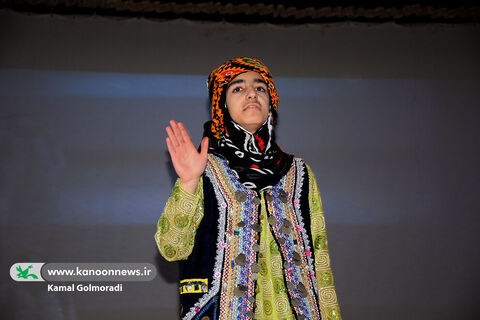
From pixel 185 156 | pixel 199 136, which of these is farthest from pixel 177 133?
pixel 199 136

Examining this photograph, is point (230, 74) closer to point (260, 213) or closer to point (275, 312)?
point (260, 213)

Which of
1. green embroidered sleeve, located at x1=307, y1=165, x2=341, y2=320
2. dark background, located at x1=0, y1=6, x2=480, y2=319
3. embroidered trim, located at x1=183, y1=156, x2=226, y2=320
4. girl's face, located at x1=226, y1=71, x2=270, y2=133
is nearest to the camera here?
embroidered trim, located at x1=183, y1=156, x2=226, y2=320

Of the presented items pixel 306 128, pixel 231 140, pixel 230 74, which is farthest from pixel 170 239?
pixel 306 128

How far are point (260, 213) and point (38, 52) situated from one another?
2617mm

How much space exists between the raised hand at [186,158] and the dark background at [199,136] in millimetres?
1930

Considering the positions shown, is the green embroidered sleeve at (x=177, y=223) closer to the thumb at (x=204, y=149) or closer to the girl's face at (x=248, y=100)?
the thumb at (x=204, y=149)

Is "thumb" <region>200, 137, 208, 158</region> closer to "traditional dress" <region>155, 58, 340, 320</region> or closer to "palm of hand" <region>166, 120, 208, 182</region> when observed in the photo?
"palm of hand" <region>166, 120, 208, 182</region>

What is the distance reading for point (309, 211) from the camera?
145cm

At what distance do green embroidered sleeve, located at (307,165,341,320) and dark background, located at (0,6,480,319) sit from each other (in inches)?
71.5

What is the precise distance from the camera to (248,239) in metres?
1.28

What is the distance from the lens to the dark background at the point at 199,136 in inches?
120

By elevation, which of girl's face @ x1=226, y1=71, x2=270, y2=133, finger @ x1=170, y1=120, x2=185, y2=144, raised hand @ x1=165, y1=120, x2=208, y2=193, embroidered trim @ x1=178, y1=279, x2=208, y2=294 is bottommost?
embroidered trim @ x1=178, y1=279, x2=208, y2=294

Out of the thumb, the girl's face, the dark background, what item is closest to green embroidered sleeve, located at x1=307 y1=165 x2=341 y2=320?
the girl's face

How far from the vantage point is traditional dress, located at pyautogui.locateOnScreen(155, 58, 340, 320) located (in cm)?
121
